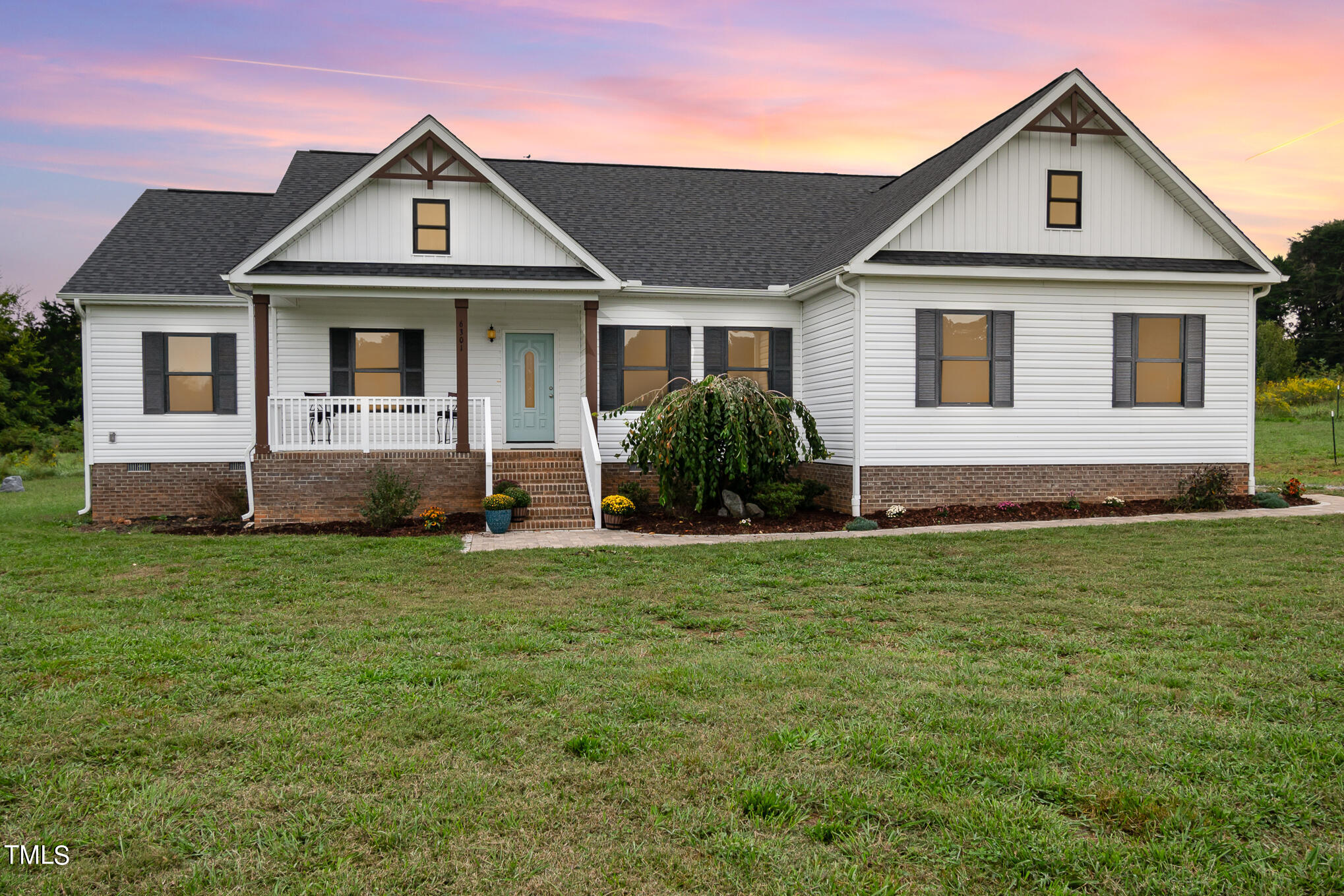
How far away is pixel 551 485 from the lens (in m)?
14.2

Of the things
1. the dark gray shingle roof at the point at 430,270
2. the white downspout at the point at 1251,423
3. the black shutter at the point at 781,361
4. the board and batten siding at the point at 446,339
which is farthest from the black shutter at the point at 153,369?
the white downspout at the point at 1251,423

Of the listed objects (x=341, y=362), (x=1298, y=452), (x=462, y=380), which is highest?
(x=341, y=362)

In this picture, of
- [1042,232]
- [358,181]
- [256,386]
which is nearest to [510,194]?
[358,181]

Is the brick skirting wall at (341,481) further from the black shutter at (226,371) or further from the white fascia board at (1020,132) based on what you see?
the white fascia board at (1020,132)

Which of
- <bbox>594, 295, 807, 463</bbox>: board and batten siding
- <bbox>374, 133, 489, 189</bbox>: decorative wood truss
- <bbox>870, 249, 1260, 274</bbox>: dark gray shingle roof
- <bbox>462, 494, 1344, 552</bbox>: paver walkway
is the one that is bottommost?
<bbox>462, 494, 1344, 552</bbox>: paver walkway

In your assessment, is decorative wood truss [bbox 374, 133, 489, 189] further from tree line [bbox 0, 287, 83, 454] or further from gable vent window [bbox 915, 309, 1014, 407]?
tree line [bbox 0, 287, 83, 454]

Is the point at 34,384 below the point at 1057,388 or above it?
above

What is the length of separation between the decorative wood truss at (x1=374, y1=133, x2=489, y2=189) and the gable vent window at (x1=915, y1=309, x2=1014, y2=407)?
26.8 ft

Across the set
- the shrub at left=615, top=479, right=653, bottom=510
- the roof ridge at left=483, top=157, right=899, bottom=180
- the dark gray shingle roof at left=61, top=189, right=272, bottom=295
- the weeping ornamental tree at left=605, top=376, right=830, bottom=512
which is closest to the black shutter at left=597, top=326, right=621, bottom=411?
the shrub at left=615, top=479, right=653, bottom=510

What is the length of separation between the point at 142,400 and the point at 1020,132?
1579 centimetres

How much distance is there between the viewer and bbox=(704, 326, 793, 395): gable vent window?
635 inches

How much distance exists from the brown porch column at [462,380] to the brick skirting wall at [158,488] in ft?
14.1

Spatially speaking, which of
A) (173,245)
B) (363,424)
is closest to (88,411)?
(173,245)

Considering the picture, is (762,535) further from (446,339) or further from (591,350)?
(446,339)
